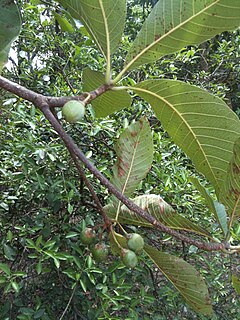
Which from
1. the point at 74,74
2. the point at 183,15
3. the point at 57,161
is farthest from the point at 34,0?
the point at 74,74

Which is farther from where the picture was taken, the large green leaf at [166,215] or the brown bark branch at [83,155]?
the large green leaf at [166,215]

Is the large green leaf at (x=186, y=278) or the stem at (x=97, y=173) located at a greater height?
the stem at (x=97, y=173)

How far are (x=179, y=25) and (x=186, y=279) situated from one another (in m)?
0.43

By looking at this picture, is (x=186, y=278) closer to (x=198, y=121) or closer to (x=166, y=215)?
(x=166, y=215)

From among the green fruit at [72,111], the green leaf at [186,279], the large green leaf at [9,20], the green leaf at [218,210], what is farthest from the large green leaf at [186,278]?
the large green leaf at [9,20]

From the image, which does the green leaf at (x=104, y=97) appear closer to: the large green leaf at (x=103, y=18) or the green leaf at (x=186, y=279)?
the large green leaf at (x=103, y=18)

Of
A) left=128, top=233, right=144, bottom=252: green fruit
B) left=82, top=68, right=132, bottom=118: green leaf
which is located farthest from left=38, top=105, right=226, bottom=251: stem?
left=82, top=68, right=132, bottom=118: green leaf

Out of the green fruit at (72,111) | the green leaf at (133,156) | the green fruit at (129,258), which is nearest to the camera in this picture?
the green fruit at (72,111)

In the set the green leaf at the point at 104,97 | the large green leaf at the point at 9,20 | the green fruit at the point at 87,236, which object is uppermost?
the large green leaf at the point at 9,20

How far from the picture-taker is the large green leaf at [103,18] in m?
0.57

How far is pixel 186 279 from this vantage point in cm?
68

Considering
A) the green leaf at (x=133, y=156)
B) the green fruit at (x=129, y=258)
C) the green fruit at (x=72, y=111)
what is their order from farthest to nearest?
the green leaf at (x=133, y=156), the green fruit at (x=129, y=258), the green fruit at (x=72, y=111)

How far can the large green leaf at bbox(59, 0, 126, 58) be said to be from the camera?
565 millimetres

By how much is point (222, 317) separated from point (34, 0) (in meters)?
1.31
